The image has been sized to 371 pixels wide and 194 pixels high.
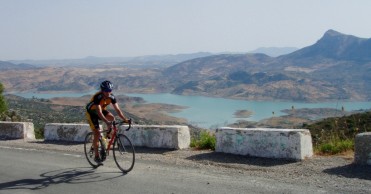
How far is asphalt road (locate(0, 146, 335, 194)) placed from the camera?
22.8ft

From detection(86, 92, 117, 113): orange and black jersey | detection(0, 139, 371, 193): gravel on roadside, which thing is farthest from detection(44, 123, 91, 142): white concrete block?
detection(86, 92, 117, 113): orange and black jersey

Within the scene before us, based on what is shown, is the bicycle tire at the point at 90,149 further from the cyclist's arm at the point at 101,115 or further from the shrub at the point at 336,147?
the shrub at the point at 336,147

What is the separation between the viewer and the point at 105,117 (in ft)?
28.3

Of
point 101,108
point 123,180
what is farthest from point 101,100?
point 123,180

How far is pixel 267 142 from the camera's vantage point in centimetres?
931

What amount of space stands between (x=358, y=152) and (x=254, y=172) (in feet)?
6.37

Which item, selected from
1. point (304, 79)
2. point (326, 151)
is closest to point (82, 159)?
point (326, 151)

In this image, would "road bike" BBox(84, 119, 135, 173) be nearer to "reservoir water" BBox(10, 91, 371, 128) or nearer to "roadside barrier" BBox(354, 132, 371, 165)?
"roadside barrier" BBox(354, 132, 371, 165)

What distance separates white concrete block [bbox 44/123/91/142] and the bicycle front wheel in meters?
4.86

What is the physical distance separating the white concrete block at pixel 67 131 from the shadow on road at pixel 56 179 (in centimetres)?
448

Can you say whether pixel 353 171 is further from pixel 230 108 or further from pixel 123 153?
pixel 230 108

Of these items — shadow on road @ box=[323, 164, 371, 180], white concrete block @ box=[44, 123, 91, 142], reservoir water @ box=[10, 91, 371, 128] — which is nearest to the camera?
shadow on road @ box=[323, 164, 371, 180]

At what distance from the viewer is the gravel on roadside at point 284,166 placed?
7047 millimetres

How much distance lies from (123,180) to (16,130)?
8748 mm
